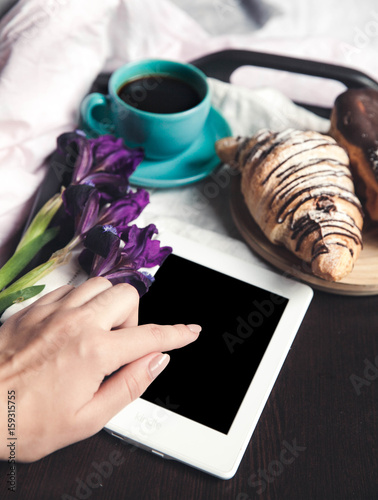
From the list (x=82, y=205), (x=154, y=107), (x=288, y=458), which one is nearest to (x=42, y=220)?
(x=82, y=205)

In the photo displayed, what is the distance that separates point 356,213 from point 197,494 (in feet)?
1.20

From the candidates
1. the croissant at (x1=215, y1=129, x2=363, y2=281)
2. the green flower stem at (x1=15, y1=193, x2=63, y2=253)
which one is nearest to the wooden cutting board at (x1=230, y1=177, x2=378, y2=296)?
the croissant at (x1=215, y1=129, x2=363, y2=281)

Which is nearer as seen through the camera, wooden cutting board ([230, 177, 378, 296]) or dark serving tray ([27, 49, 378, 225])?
wooden cutting board ([230, 177, 378, 296])

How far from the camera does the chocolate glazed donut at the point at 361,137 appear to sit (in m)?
0.64

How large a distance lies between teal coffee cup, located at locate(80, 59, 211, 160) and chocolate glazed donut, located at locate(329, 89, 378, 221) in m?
0.19

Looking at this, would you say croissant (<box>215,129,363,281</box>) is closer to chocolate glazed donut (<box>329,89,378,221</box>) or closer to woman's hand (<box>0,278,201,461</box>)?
chocolate glazed donut (<box>329,89,378,221</box>)

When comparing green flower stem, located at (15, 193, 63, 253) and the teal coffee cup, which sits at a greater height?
the teal coffee cup

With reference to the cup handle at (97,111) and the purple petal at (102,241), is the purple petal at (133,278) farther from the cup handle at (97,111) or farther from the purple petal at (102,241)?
the cup handle at (97,111)

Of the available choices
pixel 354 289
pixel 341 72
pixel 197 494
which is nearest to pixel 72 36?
pixel 341 72

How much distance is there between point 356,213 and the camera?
0.60 metres

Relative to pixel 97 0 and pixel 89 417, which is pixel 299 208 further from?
pixel 97 0

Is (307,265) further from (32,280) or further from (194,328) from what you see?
(32,280)

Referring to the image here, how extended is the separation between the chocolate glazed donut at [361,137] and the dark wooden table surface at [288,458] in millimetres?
211

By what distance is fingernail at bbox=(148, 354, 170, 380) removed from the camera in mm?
470
